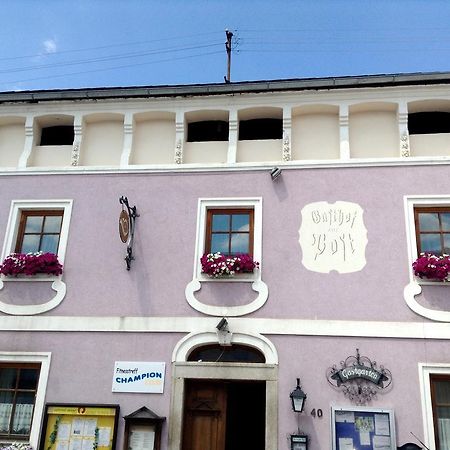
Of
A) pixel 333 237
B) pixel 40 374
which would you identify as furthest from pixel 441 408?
pixel 40 374

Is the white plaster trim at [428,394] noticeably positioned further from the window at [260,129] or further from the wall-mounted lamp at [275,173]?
the window at [260,129]

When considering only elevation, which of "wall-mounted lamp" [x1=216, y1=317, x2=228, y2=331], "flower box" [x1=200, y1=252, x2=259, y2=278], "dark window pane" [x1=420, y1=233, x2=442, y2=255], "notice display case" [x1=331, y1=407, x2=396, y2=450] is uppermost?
"dark window pane" [x1=420, y1=233, x2=442, y2=255]

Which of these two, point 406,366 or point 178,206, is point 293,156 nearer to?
→ point 178,206

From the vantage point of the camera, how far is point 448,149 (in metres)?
10.8

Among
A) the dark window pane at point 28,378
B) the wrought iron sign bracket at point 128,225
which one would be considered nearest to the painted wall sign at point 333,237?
the wrought iron sign bracket at point 128,225

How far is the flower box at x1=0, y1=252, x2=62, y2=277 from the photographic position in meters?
10.7

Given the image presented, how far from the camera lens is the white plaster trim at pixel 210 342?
991 centimetres

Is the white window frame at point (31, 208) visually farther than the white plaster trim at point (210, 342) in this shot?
Yes

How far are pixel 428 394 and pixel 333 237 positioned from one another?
2.94 meters

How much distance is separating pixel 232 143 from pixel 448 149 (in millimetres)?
3880

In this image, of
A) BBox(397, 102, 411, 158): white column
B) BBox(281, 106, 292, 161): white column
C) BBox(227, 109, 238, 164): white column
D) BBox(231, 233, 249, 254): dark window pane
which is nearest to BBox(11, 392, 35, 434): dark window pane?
BBox(231, 233, 249, 254): dark window pane

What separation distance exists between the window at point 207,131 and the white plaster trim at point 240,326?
3.56 meters

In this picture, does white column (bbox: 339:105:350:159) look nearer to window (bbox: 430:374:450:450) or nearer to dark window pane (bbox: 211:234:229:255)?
dark window pane (bbox: 211:234:229:255)

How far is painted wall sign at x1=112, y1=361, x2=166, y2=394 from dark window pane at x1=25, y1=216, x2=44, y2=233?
10.2ft
